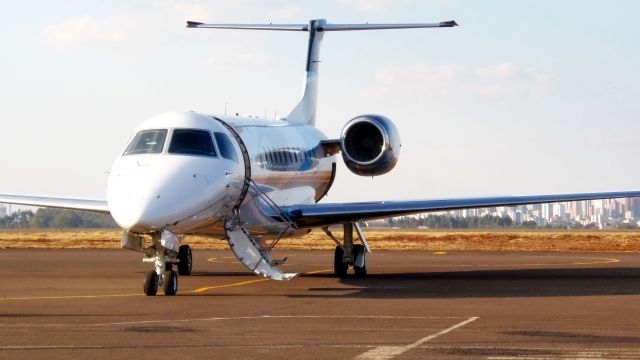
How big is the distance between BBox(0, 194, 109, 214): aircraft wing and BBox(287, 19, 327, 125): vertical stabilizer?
852 cm

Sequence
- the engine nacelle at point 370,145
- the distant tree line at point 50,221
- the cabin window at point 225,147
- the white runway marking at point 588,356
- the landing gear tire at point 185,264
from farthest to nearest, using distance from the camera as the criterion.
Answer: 1. the distant tree line at point 50,221
2. the landing gear tire at point 185,264
3. the engine nacelle at point 370,145
4. the cabin window at point 225,147
5. the white runway marking at point 588,356

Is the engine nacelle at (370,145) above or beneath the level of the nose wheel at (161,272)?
above

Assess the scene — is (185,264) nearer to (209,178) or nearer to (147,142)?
(147,142)

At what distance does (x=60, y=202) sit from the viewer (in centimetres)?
2598

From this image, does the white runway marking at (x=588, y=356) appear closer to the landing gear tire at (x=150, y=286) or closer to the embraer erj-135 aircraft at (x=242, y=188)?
the embraer erj-135 aircraft at (x=242, y=188)

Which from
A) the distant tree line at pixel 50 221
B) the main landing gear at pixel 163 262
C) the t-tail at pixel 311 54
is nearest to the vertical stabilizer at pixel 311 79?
the t-tail at pixel 311 54

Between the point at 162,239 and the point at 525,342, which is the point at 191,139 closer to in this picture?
the point at 162,239

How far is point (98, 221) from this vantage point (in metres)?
156

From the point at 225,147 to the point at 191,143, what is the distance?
980 mm

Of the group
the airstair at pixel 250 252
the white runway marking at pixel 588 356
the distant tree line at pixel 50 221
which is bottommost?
the distant tree line at pixel 50 221

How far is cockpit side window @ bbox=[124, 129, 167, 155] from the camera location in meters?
20.9

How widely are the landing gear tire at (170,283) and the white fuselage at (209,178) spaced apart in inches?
30.6

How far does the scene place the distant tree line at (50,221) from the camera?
481 feet

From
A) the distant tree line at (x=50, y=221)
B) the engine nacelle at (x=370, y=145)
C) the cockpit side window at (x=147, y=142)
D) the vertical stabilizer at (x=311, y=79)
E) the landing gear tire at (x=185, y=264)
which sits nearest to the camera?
the cockpit side window at (x=147, y=142)
